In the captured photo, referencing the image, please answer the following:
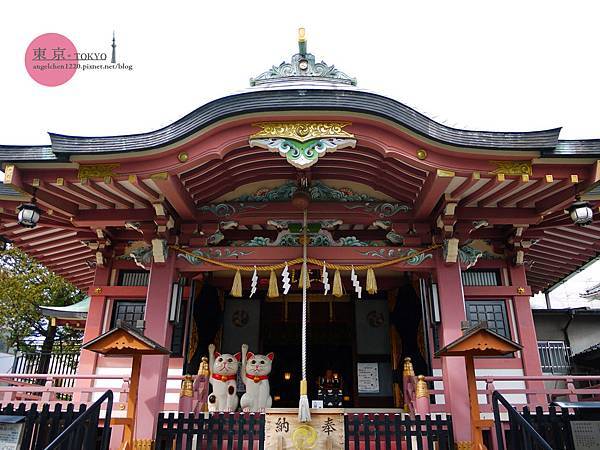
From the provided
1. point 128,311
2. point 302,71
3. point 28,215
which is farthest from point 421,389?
point 28,215

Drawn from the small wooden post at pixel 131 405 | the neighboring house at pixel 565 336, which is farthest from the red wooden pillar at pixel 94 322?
the neighboring house at pixel 565 336

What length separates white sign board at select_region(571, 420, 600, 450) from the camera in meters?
5.43

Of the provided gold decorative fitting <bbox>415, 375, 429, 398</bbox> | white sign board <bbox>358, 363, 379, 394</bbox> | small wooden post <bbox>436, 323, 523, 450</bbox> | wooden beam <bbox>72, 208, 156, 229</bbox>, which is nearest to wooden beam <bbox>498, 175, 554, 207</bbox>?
small wooden post <bbox>436, 323, 523, 450</bbox>

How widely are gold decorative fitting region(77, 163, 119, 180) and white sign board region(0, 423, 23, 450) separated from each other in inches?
129

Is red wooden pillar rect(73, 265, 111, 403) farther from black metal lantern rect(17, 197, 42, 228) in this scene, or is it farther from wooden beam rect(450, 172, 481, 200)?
wooden beam rect(450, 172, 481, 200)

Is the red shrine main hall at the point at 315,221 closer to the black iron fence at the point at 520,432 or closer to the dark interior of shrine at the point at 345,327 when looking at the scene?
the dark interior of shrine at the point at 345,327

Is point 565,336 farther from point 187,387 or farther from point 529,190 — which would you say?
point 187,387

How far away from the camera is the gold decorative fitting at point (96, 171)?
674 centimetres

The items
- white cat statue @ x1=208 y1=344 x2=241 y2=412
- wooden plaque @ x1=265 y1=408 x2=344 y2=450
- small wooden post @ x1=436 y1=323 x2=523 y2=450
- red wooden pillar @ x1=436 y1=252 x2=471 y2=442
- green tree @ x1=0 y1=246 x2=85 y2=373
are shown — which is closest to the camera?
small wooden post @ x1=436 y1=323 x2=523 y2=450

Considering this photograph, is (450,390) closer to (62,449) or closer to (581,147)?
(581,147)

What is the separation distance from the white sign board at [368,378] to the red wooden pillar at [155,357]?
480cm

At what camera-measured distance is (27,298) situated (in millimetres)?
22047

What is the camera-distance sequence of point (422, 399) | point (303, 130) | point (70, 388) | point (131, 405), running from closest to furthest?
point (131, 405) < point (303, 130) < point (422, 399) < point (70, 388)

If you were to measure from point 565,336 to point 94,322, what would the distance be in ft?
43.8
